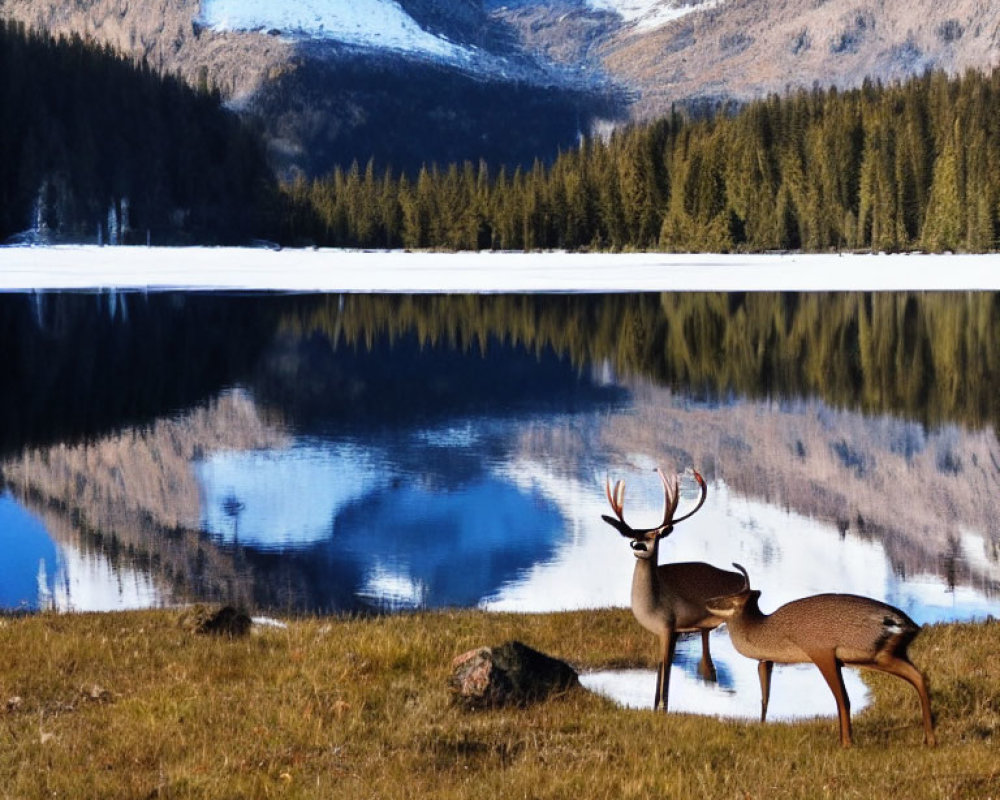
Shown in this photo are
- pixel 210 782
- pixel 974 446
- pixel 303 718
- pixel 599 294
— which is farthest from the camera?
pixel 599 294

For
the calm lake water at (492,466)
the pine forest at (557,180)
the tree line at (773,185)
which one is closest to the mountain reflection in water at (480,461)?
the calm lake water at (492,466)

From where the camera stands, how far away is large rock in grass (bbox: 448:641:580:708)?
9.96 meters

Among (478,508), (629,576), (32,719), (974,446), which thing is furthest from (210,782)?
(974,446)

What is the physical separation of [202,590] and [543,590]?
15.2 ft

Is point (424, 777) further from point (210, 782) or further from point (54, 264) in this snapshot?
point (54, 264)

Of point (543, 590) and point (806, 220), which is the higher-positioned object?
point (806, 220)

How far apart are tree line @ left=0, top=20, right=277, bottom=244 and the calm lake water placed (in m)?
109

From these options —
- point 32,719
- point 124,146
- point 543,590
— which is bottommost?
point 543,590

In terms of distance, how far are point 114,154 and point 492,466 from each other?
153 meters

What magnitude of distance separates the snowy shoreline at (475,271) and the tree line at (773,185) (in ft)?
10.6

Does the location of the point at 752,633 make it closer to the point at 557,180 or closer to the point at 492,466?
the point at 492,466

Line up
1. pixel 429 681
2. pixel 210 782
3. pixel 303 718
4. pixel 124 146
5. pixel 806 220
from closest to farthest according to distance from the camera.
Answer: pixel 210 782, pixel 303 718, pixel 429 681, pixel 806 220, pixel 124 146

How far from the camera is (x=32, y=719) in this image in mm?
9617

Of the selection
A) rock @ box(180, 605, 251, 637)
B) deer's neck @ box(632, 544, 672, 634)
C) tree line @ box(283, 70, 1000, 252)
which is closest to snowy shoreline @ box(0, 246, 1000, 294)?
tree line @ box(283, 70, 1000, 252)
